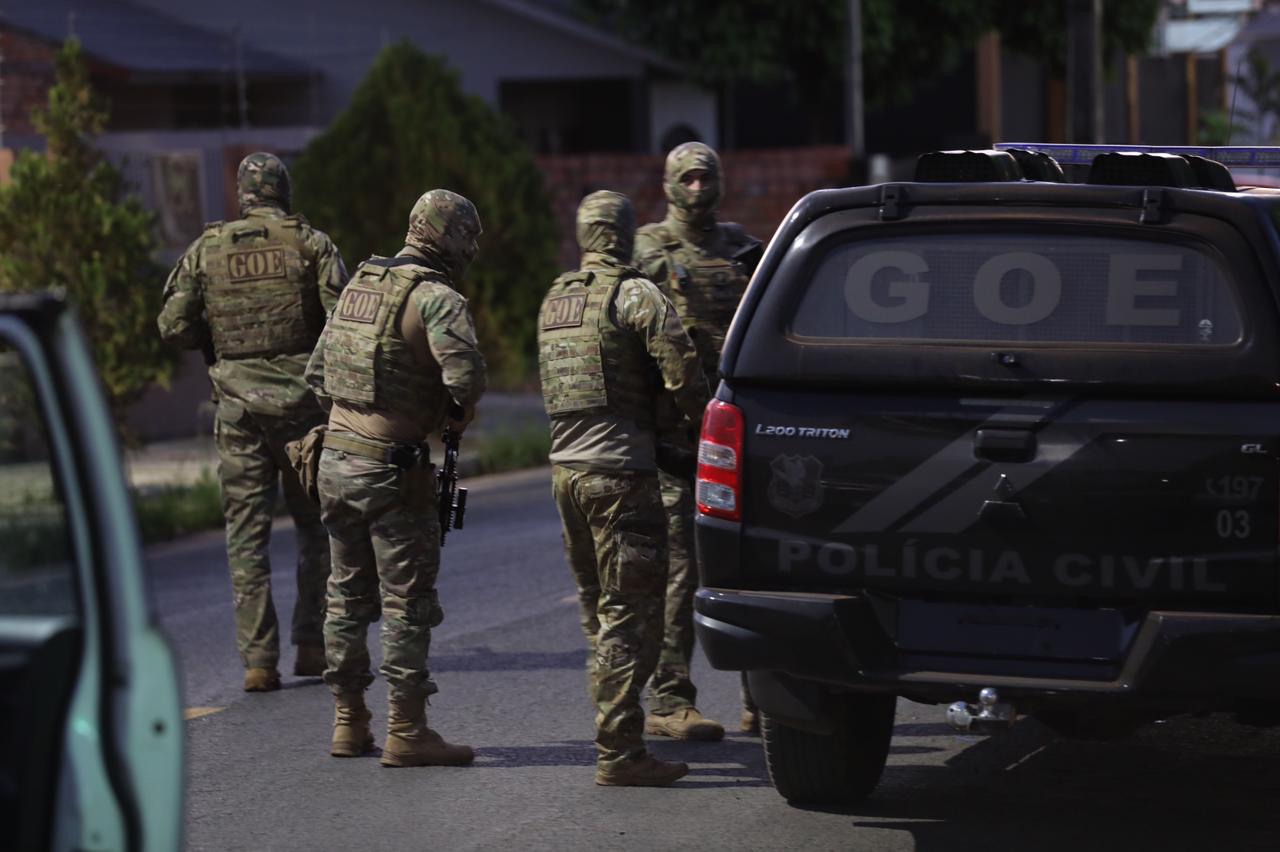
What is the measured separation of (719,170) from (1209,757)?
8.47 feet

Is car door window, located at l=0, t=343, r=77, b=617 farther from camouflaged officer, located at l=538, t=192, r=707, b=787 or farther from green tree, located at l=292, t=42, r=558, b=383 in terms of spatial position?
green tree, located at l=292, t=42, r=558, b=383

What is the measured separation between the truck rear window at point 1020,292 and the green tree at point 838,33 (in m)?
25.3

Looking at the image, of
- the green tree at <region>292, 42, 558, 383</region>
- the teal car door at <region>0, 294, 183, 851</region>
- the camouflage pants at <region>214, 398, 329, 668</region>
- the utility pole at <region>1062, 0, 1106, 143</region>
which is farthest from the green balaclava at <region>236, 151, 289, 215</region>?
the utility pole at <region>1062, 0, 1106, 143</region>

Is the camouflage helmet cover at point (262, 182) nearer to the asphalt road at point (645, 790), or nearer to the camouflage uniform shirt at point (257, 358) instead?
the camouflage uniform shirt at point (257, 358)

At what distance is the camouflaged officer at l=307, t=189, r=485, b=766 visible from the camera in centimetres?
674

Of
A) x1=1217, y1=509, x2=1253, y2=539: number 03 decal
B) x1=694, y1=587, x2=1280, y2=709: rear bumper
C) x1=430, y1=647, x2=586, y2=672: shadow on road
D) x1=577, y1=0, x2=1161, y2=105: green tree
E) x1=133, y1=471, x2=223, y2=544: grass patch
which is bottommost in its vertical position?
x1=133, y1=471, x2=223, y2=544: grass patch

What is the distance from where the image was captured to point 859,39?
98.6 ft

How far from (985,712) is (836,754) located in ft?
3.02

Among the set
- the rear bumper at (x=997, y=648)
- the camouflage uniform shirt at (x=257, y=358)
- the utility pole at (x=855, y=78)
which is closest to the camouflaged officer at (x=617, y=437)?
the rear bumper at (x=997, y=648)

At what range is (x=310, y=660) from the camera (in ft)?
27.9

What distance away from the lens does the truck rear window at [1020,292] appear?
5.41 m

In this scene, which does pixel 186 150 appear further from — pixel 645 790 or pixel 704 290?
pixel 645 790

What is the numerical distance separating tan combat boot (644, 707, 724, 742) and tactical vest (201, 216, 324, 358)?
6.71 ft

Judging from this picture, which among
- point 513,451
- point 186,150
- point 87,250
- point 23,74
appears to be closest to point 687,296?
→ point 87,250
